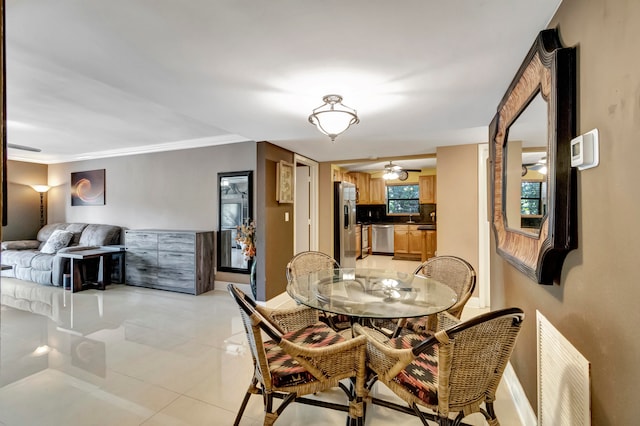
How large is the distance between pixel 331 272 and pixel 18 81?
3.21 meters

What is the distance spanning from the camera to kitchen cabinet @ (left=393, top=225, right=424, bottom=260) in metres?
7.14

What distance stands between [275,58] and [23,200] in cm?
719

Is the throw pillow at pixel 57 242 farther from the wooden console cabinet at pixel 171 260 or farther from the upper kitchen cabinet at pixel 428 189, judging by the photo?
the upper kitchen cabinet at pixel 428 189

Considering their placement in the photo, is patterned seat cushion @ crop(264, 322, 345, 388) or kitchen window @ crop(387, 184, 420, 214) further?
kitchen window @ crop(387, 184, 420, 214)

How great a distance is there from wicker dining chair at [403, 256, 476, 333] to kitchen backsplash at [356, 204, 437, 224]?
5.32 meters

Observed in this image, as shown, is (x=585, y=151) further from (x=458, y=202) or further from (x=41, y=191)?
(x=41, y=191)

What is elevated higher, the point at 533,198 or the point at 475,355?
the point at 533,198

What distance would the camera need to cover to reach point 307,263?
2.75m

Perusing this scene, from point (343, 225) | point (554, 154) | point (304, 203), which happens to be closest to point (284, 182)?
point (304, 203)

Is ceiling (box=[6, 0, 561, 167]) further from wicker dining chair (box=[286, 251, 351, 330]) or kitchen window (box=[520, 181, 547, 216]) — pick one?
wicker dining chair (box=[286, 251, 351, 330])

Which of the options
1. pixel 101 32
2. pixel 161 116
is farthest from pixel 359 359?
pixel 161 116

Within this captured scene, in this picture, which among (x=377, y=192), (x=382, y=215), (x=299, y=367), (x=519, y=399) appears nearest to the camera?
(x=299, y=367)

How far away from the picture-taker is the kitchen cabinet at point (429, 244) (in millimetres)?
6824

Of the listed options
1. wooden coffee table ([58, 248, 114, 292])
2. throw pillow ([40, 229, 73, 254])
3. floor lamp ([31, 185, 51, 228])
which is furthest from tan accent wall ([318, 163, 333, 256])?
floor lamp ([31, 185, 51, 228])
